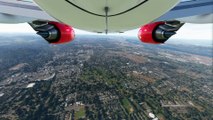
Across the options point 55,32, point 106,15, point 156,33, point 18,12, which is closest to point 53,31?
point 55,32

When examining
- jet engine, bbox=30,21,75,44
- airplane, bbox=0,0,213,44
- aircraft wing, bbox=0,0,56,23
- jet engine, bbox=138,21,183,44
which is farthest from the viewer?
jet engine, bbox=30,21,75,44

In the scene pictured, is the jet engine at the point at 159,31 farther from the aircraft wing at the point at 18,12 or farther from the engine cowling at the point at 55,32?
the aircraft wing at the point at 18,12

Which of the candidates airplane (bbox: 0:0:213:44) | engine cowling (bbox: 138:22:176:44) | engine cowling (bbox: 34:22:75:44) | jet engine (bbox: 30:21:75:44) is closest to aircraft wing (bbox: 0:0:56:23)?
airplane (bbox: 0:0:213:44)

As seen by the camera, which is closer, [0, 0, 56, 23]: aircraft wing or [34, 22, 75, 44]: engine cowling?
[0, 0, 56, 23]: aircraft wing

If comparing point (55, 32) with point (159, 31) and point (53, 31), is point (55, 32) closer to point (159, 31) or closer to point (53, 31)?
point (53, 31)

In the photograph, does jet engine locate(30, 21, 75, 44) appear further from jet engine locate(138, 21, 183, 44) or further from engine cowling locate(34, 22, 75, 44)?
jet engine locate(138, 21, 183, 44)

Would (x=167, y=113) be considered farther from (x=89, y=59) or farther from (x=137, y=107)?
(x=89, y=59)

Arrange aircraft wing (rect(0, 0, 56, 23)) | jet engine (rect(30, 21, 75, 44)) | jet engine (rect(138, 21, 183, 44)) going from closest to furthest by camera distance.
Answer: aircraft wing (rect(0, 0, 56, 23)), jet engine (rect(138, 21, 183, 44)), jet engine (rect(30, 21, 75, 44))

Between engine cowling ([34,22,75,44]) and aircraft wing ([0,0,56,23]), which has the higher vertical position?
aircraft wing ([0,0,56,23])
